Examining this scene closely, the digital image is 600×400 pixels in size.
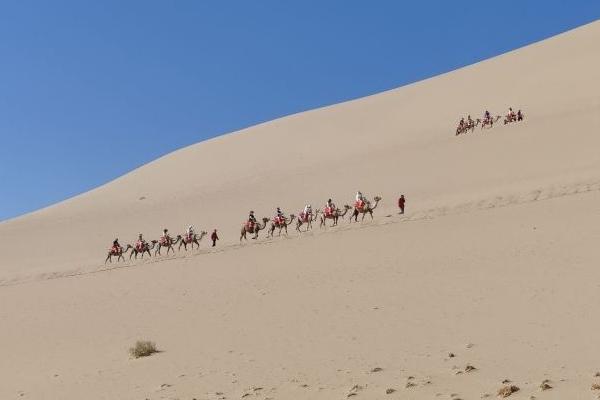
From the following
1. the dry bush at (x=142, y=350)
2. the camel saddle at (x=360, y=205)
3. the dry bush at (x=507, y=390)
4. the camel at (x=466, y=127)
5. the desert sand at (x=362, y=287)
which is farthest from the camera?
the camel at (x=466, y=127)

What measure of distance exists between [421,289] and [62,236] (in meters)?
29.4

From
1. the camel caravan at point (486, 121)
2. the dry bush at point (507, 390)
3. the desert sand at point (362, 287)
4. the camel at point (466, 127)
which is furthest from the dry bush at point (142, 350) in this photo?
the camel at point (466, 127)


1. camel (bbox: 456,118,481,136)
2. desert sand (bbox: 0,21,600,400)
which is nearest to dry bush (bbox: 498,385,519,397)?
desert sand (bbox: 0,21,600,400)

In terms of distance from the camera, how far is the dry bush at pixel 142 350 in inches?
440

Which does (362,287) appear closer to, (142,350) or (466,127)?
(142,350)

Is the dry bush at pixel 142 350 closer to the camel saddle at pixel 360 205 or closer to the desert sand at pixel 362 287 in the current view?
the desert sand at pixel 362 287

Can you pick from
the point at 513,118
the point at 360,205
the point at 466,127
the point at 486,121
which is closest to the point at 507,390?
the point at 360,205

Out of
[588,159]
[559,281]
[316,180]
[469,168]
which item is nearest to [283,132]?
[316,180]

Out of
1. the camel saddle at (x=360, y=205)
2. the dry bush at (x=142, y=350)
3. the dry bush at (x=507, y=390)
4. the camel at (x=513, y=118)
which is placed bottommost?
the dry bush at (x=507, y=390)

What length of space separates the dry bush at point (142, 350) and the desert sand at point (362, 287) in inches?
6.9

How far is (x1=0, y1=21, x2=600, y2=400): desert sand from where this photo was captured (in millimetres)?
8742

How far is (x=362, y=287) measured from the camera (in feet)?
44.7

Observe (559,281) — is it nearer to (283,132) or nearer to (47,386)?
(47,386)

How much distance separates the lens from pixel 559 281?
37.0 ft
